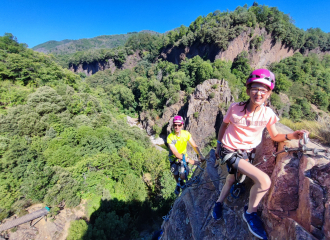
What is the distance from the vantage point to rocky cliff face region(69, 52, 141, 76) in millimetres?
61031

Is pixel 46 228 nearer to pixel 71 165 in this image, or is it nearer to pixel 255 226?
pixel 71 165

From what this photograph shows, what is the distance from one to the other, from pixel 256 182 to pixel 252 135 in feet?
2.43

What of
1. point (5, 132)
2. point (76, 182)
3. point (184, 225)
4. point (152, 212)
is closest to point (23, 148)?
point (5, 132)

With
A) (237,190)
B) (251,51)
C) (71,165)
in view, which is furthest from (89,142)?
(251,51)

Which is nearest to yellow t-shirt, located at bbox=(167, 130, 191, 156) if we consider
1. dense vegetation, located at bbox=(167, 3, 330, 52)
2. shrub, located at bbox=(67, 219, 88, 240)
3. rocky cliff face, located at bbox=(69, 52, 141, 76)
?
shrub, located at bbox=(67, 219, 88, 240)

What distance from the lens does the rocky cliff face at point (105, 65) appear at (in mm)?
61031

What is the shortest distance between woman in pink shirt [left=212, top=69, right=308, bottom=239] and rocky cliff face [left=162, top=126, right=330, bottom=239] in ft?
0.86

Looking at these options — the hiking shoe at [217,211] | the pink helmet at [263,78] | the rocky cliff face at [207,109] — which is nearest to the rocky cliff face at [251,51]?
the rocky cliff face at [207,109]

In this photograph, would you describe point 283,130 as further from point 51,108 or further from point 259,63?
point 259,63

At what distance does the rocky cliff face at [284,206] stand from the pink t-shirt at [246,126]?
651mm

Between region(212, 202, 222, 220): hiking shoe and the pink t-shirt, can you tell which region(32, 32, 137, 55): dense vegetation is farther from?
region(212, 202, 222, 220): hiking shoe

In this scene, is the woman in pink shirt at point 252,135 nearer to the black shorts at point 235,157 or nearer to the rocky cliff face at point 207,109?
the black shorts at point 235,157

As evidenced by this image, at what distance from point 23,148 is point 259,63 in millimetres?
46258

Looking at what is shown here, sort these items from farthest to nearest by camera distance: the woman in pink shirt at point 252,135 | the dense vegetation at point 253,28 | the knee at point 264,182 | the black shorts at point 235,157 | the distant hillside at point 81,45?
1. the distant hillside at point 81,45
2. the dense vegetation at point 253,28
3. the black shorts at point 235,157
4. the woman in pink shirt at point 252,135
5. the knee at point 264,182
